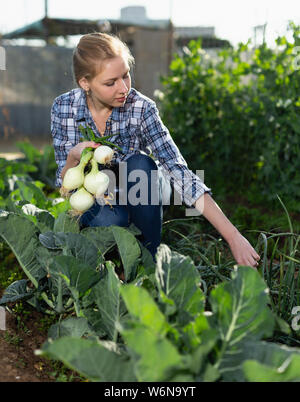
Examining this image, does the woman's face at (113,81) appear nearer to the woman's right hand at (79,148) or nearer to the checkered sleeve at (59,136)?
the woman's right hand at (79,148)

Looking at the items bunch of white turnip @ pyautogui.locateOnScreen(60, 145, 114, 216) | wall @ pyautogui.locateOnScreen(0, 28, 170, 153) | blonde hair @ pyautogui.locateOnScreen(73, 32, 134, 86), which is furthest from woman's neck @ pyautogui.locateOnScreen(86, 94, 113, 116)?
wall @ pyautogui.locateOnScreen(0, 28, 170, 153)

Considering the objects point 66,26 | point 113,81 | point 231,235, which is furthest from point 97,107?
point 66,26

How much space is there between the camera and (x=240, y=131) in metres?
3.64

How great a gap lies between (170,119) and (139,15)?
5.72 m

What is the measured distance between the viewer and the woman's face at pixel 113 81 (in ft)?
5.69

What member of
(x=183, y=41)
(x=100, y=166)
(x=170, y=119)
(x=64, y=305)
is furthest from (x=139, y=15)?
(x=64, y=305)

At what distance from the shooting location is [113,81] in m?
1.75

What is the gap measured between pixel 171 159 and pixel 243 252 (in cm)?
51

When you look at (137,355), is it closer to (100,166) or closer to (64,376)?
(64,376)

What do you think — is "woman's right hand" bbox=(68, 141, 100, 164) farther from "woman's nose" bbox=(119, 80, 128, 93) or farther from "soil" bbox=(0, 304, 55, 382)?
Answer: "soil" bbox=(0, 304, 55, 382)
